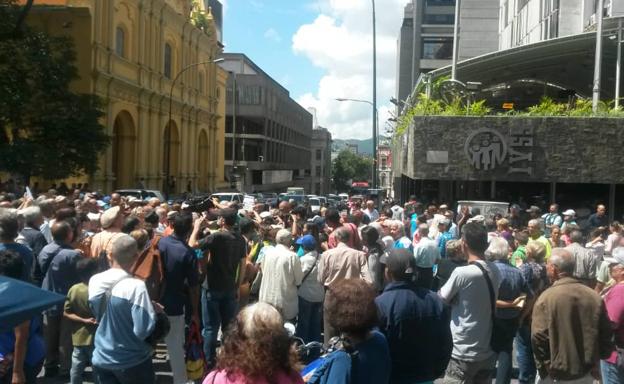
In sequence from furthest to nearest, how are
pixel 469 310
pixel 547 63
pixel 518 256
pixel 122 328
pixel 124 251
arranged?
pixel 547 63
pixel 518 256
pixel 469 310
pixel 124 251
pixel 122 328

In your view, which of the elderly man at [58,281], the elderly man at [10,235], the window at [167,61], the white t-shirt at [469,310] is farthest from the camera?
the window at [167,61]

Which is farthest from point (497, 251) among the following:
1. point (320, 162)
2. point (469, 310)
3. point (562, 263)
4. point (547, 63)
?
point (320, 162)

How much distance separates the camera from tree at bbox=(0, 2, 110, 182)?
25.5m

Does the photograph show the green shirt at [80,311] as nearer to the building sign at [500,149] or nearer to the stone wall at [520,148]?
the stone wall at [520,148]

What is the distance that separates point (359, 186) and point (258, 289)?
300 feet

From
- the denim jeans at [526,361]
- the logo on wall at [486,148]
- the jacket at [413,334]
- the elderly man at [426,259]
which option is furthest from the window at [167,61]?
the jacket at [413,334]

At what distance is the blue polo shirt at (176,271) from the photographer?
683 cm

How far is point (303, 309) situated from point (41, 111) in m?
21.6

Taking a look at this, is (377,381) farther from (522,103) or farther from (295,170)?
(295,170)

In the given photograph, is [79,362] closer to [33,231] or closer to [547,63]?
[33,231]

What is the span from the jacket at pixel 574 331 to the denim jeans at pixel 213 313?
3.84 metres

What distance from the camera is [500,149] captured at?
20.0m

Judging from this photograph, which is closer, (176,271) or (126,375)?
(126,375)

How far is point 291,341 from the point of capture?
11.4 ft
